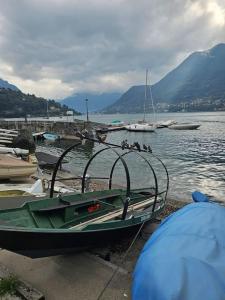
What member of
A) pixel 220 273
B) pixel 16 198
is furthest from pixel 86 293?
pixel 16 198

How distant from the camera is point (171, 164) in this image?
1120 inches

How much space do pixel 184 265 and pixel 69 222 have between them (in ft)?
12.9

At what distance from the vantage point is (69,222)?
759 cm

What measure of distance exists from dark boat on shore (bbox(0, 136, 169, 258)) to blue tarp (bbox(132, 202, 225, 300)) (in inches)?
64.4

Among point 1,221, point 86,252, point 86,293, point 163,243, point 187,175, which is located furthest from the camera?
point 187,175

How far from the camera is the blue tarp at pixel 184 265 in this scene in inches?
159

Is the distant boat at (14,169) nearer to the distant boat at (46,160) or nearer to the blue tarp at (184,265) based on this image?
the distant boat at (46,160)

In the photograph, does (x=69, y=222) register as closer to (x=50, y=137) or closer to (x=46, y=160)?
(x=46, y=160)

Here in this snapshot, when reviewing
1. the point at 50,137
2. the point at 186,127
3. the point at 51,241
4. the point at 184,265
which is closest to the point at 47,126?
the point at 50,137

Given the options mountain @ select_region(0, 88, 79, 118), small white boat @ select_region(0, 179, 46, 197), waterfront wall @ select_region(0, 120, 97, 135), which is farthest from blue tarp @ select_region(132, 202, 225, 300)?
mountain @ select_region(0, 88, 79, 118)

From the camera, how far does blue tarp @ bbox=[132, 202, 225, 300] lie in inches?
159

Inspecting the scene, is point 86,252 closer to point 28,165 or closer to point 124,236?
point 124,236

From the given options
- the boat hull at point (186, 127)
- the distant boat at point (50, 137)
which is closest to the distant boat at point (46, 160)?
the distant boat at point (50, 137)

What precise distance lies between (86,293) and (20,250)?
154 cm
